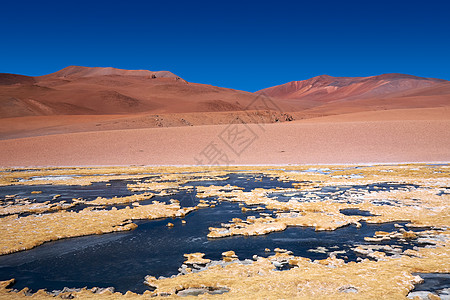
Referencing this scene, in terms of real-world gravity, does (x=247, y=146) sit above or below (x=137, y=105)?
below

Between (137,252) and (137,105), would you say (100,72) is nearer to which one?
(137,105)

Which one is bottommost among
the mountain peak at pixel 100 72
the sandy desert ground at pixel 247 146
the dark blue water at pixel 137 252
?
the dark blue water at pixel 137 252

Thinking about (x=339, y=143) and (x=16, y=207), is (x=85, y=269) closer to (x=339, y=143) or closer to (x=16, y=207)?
(x=16, y=207)

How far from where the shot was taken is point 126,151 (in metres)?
36.2

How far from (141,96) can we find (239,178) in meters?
90.0

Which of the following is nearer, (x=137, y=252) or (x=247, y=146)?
(x=137, y=252)

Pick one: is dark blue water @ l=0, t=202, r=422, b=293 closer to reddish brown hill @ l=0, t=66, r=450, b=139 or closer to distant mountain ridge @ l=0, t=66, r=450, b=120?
reddish brown hill @ l=0, t=66, r=450, b=139

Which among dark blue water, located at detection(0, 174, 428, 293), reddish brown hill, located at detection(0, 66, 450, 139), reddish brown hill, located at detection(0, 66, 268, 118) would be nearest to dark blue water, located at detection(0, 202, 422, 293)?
dark blue water, located at detection(0, 174, 428, 293)

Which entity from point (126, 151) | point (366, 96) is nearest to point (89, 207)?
point (126, 151)

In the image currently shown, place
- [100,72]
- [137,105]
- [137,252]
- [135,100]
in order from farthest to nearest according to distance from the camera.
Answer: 1. [100,72]
2. [135,100]
3. [137,105]
4. [137,252]

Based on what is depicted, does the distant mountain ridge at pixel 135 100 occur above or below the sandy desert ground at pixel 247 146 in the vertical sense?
above

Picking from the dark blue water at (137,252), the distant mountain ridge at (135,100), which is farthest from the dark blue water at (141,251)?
the distant mountain ridge at (135,100)

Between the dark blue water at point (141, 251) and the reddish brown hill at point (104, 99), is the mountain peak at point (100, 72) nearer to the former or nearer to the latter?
the reddish brown hill at point (104, 99)

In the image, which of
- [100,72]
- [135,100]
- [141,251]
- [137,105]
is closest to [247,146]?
[141,251]
